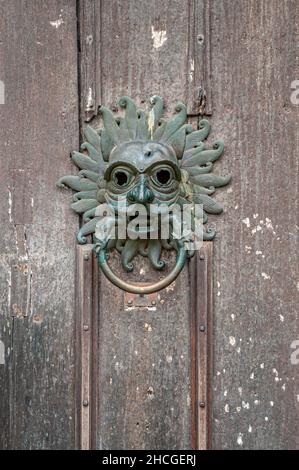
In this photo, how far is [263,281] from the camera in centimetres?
108

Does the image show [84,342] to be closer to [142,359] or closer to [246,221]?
[142,359]

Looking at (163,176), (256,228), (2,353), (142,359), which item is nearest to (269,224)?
(256,228)

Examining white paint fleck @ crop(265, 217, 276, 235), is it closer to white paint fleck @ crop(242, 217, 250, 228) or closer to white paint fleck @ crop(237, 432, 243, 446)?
white paint fleck @ crop(242, 217, 250, 228)

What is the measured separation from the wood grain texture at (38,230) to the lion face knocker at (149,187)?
0.04 metres

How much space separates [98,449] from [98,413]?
0.18 ft

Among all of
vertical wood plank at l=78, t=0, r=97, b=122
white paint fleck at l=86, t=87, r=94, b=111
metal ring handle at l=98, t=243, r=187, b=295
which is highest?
vertical wood plank at l=78, t=0, r=97, b=122

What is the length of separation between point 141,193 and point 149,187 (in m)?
0.04

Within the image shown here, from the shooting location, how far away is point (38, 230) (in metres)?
1.11

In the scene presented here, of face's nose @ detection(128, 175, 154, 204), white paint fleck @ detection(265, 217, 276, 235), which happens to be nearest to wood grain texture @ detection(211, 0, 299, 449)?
white paint fleck @ detection(265, 217, 276, 235)

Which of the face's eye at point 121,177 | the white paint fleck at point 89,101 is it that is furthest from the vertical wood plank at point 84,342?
the white paint fleck at point 89,101

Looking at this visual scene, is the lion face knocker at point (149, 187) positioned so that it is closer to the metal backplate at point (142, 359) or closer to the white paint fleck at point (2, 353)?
the metal backplate at point (142, 359)

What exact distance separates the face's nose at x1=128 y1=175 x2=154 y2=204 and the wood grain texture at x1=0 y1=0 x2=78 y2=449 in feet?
0.43

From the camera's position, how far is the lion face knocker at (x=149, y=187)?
105 cm

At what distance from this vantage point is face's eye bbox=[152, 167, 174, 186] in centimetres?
104
